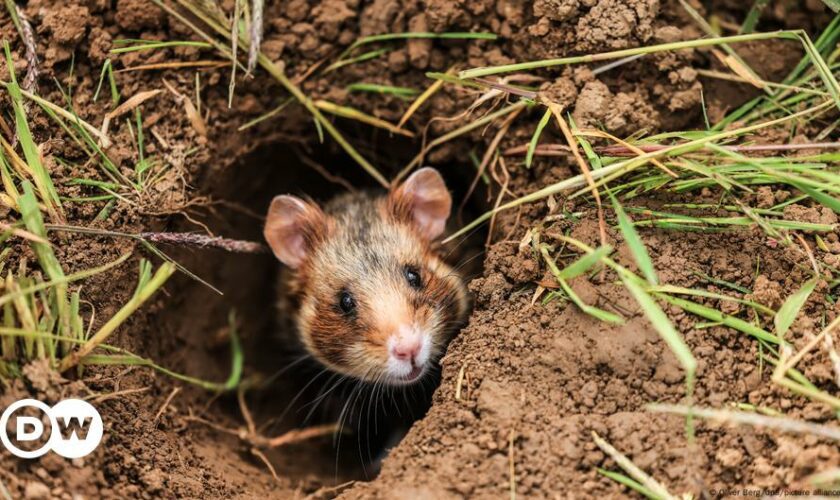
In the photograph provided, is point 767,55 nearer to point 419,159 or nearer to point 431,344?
point 419,159

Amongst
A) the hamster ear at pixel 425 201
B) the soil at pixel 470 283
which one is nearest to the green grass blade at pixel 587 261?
the soil at pixel 470 283

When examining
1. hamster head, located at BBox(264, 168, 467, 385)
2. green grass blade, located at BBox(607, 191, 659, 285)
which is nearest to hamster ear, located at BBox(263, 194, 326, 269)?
hamster head, located at BBox(264, 168, 467, 385)

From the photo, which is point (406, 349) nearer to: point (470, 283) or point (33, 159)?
point (470, 283)

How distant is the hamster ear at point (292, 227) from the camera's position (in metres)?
5.16

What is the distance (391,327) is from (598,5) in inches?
87.1

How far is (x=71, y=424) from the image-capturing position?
11.5 feet

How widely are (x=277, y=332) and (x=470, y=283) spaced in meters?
2.71

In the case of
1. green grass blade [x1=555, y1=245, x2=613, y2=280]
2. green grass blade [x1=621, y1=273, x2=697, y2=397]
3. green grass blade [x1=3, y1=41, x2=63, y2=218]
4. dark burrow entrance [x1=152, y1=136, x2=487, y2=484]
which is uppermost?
green grass blade [x1=3, y1=41, x2=63, y2=218]

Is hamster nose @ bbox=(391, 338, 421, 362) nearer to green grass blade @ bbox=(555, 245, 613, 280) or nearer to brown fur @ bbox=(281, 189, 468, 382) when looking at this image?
brown fur @ bbox=(281, 189, 468, 382)

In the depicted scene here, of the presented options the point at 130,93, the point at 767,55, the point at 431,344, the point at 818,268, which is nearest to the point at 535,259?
the point at 431,344

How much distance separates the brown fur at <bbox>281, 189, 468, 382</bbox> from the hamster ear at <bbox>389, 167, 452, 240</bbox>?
16 mm

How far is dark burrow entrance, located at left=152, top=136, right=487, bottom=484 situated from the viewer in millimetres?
5395

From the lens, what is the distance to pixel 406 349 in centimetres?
426

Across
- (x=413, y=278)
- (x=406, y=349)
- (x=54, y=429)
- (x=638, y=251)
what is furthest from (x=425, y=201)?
(x=54, y=429)
